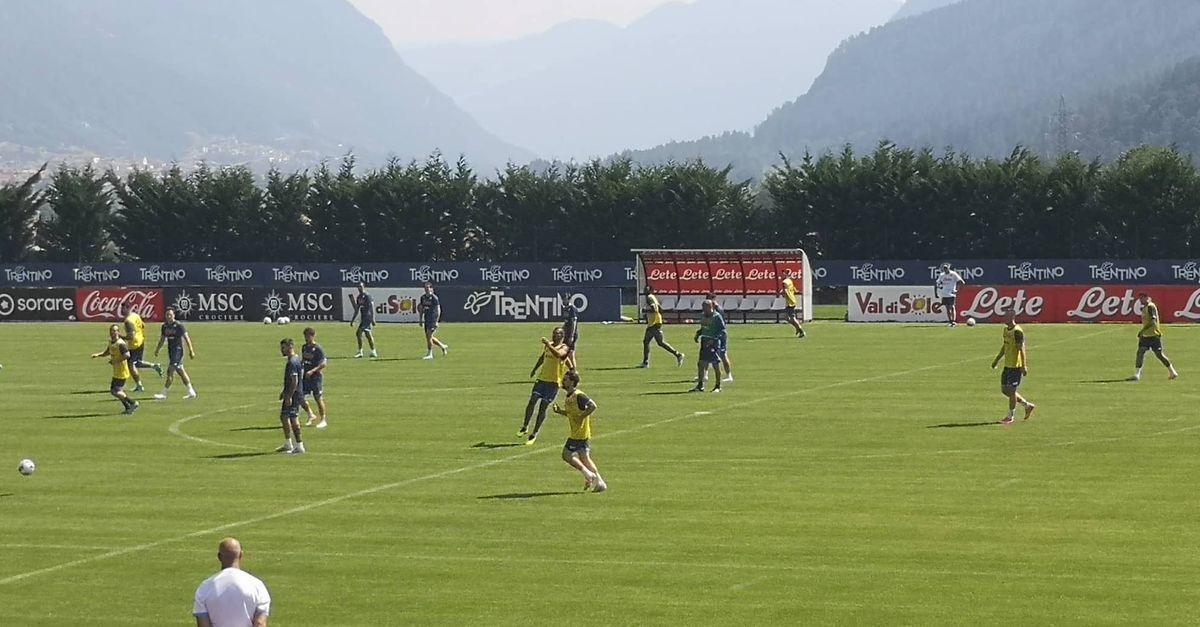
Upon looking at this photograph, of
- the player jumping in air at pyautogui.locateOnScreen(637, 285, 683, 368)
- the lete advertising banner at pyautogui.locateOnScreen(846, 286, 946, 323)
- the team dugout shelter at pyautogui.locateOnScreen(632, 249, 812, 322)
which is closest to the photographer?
the player jumping in air at pyautogui.locateOnScreen(637, 285, 683, 368)

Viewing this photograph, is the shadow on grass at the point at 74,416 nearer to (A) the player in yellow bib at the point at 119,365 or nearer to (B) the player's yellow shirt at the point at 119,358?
(A) the player in yellow bib at the point at 119,365

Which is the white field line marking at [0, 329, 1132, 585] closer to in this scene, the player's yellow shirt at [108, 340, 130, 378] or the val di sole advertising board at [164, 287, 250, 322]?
the player's yellow shirt at [108, 340, 130, 378]

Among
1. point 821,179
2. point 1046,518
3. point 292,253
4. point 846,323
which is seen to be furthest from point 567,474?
point 292,253

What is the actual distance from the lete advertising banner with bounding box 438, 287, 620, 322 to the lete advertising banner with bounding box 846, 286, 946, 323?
9.77 m

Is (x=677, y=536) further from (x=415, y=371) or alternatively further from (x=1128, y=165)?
(x=1128, y=165)

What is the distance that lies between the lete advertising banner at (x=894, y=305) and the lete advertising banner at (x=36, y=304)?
34.9 m

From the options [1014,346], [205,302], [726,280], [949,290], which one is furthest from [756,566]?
[205,302]

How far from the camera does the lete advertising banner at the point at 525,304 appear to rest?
7312 centimetres

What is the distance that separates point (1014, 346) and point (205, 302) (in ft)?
171

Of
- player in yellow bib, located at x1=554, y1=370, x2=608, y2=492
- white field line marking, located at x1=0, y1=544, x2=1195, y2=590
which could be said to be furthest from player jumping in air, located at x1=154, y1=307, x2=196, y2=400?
white field line marking, located at x1=0, y1=544, x2=1195, y2=590

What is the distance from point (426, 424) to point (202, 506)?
33.0 ft

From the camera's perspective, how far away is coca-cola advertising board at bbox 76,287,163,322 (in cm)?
7744

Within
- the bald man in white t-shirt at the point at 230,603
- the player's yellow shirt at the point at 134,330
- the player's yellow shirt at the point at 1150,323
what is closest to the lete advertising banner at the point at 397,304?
the player's yellow shirt at the point at 134,330

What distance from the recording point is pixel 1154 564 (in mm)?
19656
